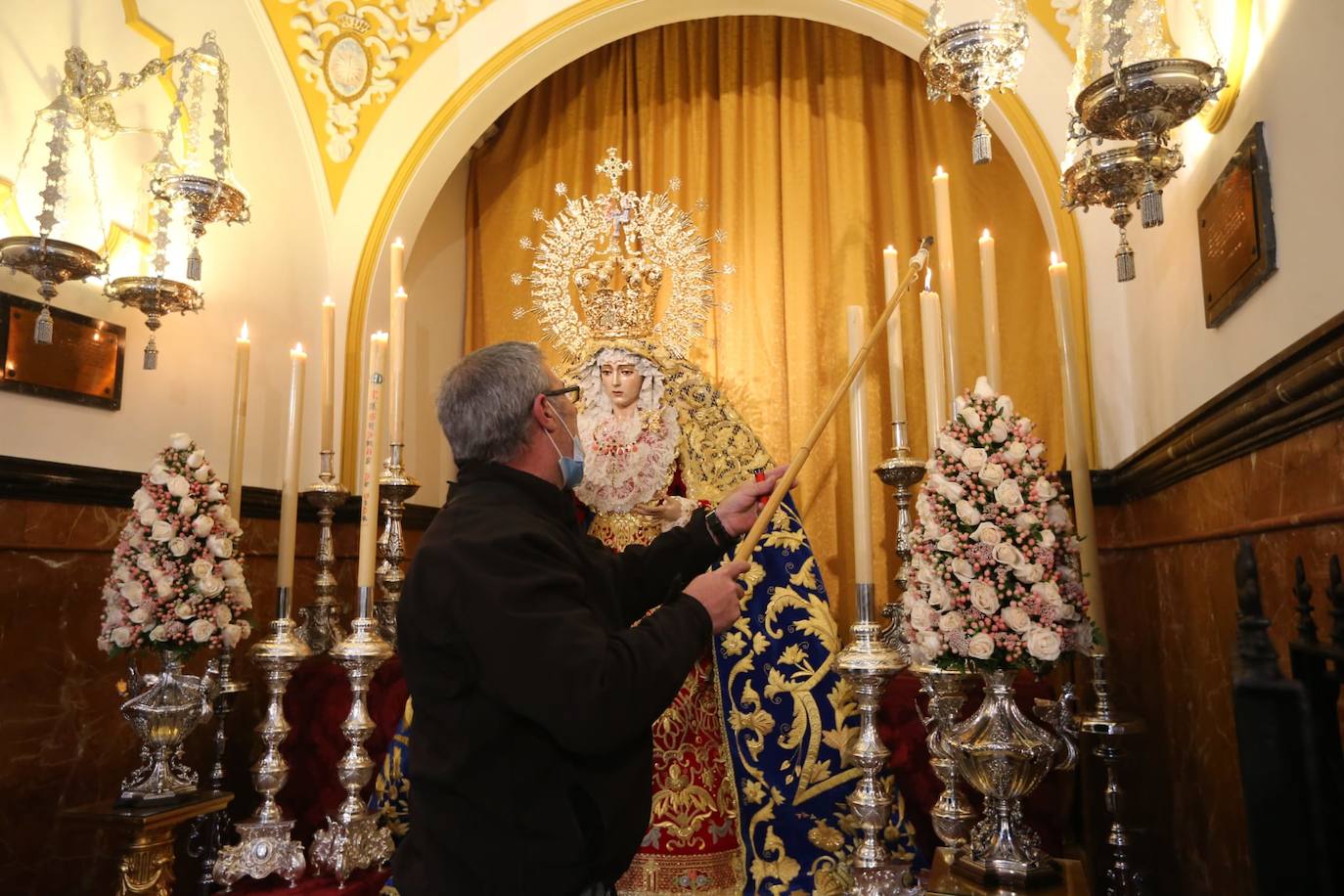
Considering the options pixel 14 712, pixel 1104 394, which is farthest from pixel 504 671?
pixel 1104 394

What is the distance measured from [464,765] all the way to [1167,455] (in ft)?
4.98

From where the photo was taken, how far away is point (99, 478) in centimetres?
275

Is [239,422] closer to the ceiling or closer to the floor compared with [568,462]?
closer to the ceiling

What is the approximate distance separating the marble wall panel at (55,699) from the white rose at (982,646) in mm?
2391

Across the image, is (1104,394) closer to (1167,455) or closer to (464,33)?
(1167,455)

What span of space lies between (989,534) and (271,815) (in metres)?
2.02

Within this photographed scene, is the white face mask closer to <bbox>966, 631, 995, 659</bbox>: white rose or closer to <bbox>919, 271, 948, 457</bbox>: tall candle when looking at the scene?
<bbox>966, 631, 995, 659</bbox>: white rose

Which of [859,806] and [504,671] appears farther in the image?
[859,806]

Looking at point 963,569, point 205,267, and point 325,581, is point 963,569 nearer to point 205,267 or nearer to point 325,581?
point 325,581

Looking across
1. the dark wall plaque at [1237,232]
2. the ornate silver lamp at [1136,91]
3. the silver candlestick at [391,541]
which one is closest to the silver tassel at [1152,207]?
the ornate silver lamp at [1136,91]

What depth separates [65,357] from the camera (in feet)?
8.99

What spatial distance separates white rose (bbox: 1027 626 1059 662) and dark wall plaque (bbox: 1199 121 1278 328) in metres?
0.66

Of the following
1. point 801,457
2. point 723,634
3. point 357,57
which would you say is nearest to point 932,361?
point 801,457

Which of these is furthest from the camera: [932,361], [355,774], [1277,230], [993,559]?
[355,774]
